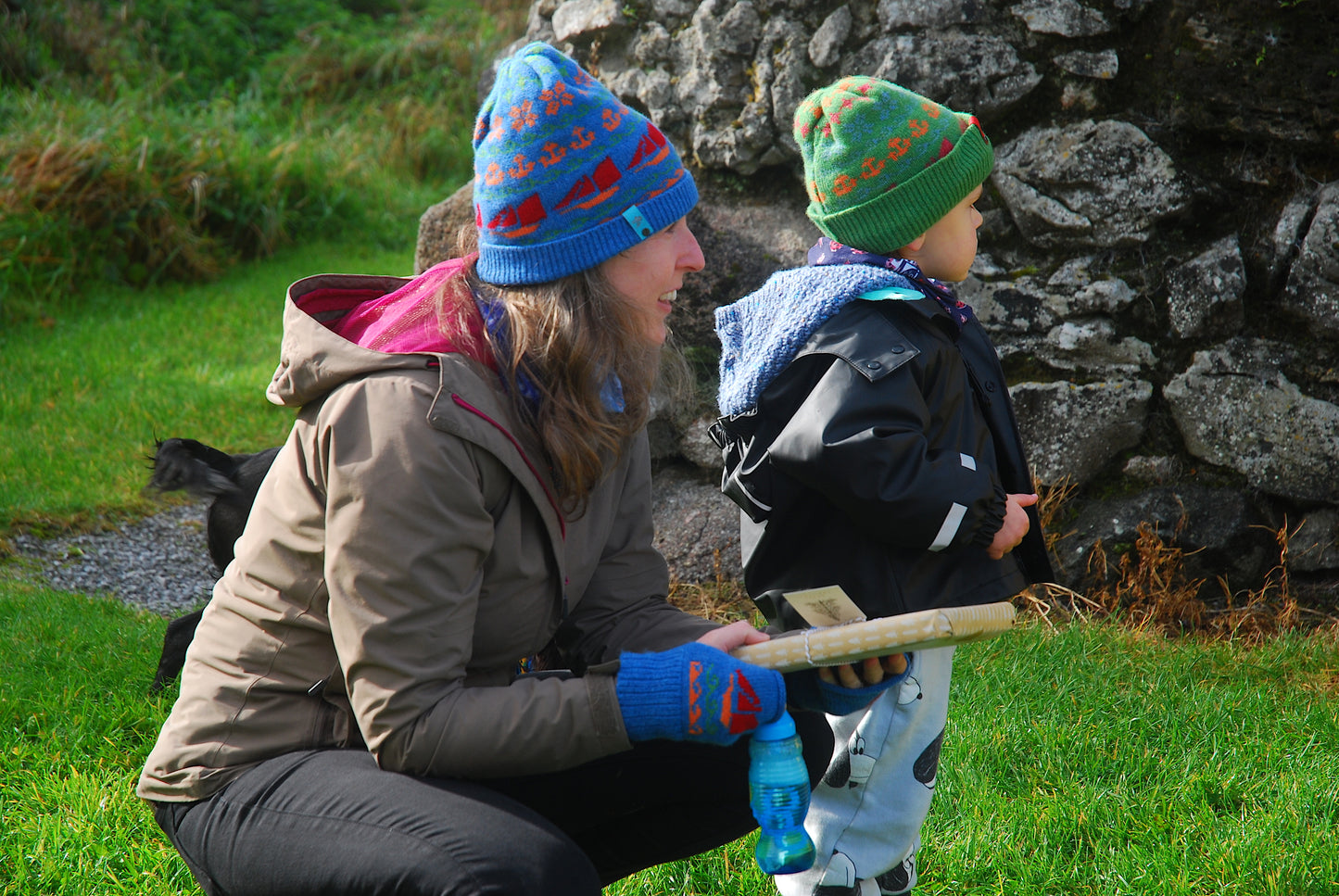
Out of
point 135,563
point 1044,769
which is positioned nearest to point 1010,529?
point 1044,769

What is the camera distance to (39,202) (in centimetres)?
720

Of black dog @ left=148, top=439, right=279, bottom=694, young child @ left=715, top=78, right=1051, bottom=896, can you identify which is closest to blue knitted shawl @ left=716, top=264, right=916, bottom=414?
young child @ left=715, top=78, right=1051, bottom=896

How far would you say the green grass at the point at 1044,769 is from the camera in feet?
7.73

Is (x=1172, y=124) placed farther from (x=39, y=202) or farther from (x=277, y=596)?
(x=39, y=202)

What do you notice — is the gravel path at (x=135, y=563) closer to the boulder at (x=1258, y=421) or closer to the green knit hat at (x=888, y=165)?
the green knit hat at (x=888, y=165)

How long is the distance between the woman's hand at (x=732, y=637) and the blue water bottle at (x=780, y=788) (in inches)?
5.9

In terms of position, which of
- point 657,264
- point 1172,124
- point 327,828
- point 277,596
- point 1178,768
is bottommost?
point 1178,768

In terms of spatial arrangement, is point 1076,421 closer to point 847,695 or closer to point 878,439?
point 878,439

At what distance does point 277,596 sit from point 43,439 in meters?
4.25

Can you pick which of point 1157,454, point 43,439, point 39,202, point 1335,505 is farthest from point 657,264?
point 39,202

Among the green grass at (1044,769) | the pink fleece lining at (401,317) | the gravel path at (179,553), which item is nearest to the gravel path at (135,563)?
the gravel path at (179,553)

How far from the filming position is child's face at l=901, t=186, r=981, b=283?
2.55 meters

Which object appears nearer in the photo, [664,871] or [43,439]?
[664,871]

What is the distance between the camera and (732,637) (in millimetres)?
1841
